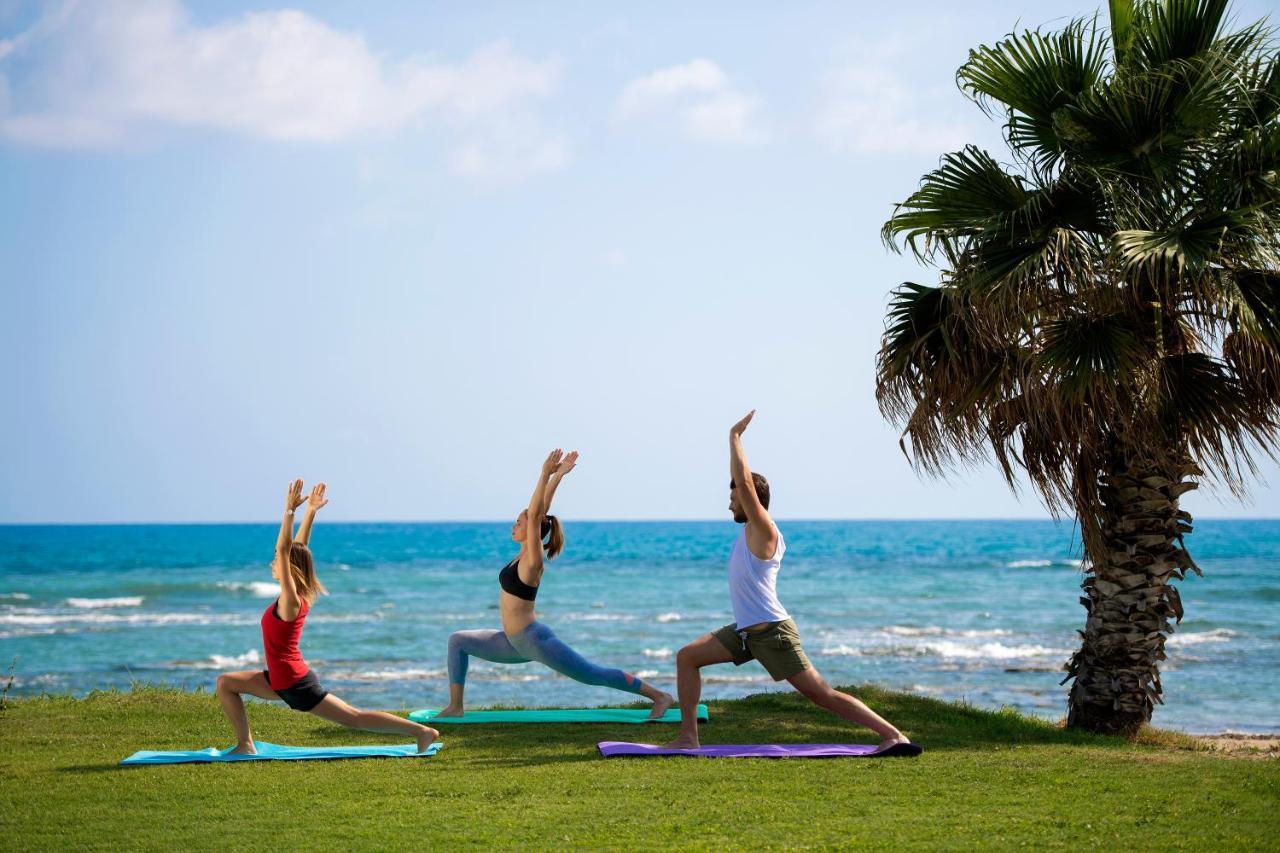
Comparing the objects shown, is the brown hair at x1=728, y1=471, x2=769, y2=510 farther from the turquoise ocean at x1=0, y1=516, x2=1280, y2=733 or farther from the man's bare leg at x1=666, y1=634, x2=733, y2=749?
the turquoise ocean at x1=0, y1=516, x2=1280, y2=733

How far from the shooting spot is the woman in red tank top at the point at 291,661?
7852 millimetres

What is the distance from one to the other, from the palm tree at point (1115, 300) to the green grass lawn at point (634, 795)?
1778 mm

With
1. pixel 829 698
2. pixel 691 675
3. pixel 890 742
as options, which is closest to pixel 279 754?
pixel 691 675

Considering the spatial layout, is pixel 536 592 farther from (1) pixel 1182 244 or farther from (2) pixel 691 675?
(1) pixel 1182 244

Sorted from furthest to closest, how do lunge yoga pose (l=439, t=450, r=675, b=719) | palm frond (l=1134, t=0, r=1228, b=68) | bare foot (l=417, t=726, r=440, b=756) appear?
palm frond (l=1134, t=0, r=1228, b=68) < lunge yoga pose (l=439, t=450, r=675, b=719) < bare foot (l=417, t=726, r=440, b=756)

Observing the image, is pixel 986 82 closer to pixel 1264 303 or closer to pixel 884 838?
pixel 1264 303

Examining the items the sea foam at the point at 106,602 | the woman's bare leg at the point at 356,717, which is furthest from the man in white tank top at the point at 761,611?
the sea foam at the point at 106,602

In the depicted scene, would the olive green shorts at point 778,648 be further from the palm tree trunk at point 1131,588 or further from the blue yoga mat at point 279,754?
the palm tree trunk at point 1131,588

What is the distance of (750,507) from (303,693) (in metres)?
3.23

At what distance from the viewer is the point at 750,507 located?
7828 millimetres

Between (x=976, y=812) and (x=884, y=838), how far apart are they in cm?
83

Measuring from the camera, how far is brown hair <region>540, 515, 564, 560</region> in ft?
30.2

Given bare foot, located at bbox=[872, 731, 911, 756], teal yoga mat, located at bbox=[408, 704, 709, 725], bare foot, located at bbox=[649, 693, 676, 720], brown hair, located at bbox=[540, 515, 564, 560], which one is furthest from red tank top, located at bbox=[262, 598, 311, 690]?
bare foot, located at bbox=[872, 731, 911, 756]

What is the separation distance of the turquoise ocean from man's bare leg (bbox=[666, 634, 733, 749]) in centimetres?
251
